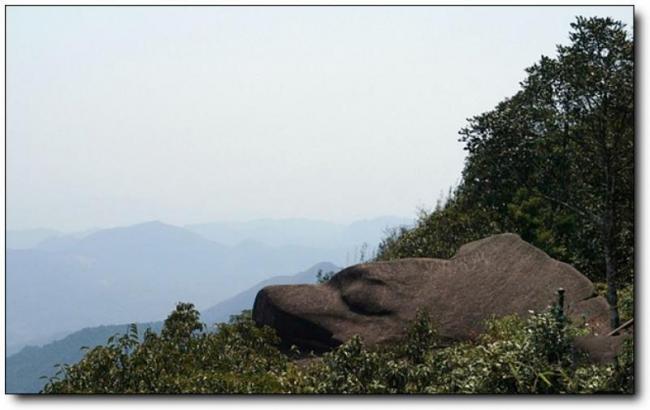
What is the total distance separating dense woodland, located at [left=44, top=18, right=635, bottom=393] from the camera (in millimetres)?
9422

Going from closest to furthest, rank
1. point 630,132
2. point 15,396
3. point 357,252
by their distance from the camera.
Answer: point 15,396, point 630,132, point 357,252

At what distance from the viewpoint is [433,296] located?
43.8 ft

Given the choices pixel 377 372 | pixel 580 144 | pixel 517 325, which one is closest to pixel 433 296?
pixel 517 325

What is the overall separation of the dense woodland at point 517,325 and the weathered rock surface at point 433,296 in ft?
1.17

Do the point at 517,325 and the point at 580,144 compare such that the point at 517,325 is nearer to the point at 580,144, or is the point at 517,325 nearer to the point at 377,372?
the point at 580,144

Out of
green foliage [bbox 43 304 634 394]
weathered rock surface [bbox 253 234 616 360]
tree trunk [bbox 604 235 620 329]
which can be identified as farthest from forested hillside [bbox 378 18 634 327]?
green foliage [bbox 43 304 634 394]

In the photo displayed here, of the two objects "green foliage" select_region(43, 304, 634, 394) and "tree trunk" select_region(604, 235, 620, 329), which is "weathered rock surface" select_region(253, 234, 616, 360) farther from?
"green foliage" select_region(43, 304, 634, 394)

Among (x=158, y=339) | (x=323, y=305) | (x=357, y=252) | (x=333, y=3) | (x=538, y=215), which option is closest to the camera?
(x=333, y=3)

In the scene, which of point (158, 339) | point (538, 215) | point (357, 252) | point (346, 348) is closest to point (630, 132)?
point (346, 348)

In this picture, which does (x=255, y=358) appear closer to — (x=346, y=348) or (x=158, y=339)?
(x=158, y=339)

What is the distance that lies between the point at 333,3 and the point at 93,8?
2401 mm

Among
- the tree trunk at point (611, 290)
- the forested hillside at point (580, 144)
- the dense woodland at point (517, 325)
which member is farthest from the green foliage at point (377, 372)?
the forested hillside at point (580, 144)

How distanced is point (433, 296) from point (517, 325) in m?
1.57

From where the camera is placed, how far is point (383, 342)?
511 inches
